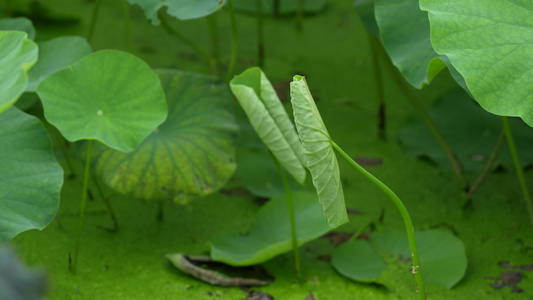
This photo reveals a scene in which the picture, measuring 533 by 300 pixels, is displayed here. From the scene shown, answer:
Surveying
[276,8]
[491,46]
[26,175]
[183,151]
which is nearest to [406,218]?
[491,46]

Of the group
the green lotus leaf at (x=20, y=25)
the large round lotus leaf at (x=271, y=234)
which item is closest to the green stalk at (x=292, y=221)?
the large round lotus leaf at (x=271, y=234)

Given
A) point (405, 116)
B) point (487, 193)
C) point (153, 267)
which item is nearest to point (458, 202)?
point (487, 193)

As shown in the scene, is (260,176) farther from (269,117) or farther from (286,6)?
(286,6)

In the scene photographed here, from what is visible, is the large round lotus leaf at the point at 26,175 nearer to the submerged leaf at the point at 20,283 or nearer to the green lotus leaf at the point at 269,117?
the green lotus leaf at the point at 269,117

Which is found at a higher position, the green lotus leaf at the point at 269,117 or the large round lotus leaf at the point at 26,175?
the green lotus leaf at the point at 269,117

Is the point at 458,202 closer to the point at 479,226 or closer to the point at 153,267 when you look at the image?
the point at 479,226

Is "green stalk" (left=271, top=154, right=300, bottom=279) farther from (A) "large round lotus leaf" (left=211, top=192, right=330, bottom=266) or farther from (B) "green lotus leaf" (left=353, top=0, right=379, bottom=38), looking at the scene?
(B) "green lotus leaf" (left=353, top=0, right=379, bottom=38)
